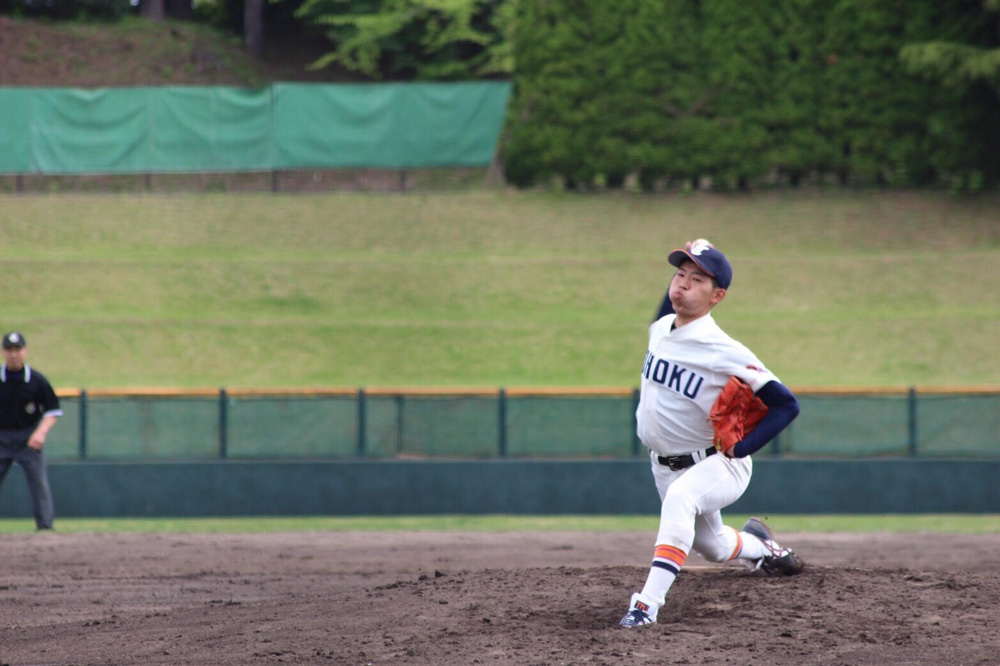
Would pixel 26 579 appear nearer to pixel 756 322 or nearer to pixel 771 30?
pixel 756 322

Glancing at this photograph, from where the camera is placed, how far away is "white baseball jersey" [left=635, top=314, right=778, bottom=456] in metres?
6.39

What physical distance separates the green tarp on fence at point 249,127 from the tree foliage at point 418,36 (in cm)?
483

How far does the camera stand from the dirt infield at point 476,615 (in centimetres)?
601

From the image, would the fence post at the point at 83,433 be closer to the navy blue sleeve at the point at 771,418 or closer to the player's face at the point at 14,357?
the player's face at the point at 14,357

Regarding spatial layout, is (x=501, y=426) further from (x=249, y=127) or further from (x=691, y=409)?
(x=249, y=127)

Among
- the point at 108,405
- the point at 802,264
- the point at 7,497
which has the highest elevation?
the point at 802,264

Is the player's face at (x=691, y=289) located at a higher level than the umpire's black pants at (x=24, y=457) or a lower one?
higher

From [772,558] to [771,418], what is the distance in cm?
141

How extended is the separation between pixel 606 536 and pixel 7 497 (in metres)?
7.29

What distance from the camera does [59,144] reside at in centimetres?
2667

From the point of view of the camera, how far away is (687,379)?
6457mm

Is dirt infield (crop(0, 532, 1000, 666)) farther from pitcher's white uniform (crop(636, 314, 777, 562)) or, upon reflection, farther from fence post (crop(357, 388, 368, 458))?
fence post (crop(357, 388, 368, 458))

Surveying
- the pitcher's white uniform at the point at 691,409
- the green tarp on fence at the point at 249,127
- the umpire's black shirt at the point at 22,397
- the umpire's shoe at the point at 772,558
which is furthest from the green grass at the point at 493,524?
the green tarp on fence at the point at 249,127

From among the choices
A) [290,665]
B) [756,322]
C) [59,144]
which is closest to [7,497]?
[290,665]
